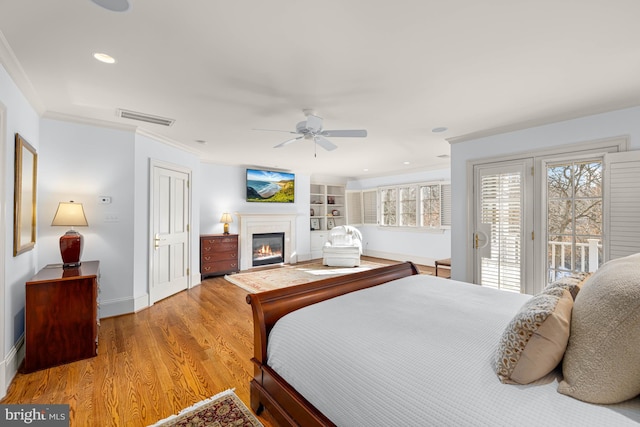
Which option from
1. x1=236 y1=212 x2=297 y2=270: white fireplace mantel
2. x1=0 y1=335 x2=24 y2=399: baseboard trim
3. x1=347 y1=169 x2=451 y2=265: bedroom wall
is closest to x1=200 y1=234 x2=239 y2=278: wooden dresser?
x1=236 y1=212 x2=297 y2=270: white fireplace mantel

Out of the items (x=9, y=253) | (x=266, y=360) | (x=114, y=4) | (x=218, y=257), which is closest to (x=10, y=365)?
(x=9, y=253)

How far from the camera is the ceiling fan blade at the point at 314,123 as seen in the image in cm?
287

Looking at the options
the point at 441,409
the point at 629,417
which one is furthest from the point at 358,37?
the point at 629,417

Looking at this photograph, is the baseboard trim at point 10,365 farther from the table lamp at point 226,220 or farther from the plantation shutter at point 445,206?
the plantation shutter at point 445,206

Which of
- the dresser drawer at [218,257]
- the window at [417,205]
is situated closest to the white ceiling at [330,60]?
the dresser drawer at [218,257]

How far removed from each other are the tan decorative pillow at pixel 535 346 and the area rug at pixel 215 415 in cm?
148

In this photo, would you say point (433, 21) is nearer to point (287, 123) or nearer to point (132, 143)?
point (287, 123)

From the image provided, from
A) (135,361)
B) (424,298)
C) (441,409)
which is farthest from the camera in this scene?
(135,361)

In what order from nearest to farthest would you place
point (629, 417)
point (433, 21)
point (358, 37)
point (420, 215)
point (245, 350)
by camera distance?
point (629, 417) < point (433, 21) < point (358, 37) < point (245, 350) < point (420, 215)

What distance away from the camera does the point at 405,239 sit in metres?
7.30

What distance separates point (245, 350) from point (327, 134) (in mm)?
2359

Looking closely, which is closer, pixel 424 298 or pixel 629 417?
pixel 629 417

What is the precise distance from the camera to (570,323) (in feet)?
3.49

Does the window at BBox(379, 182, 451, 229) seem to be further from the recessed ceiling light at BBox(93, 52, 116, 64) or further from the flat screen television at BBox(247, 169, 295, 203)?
the recessed ceiling light at BBox(93, 52, 116, 64)
